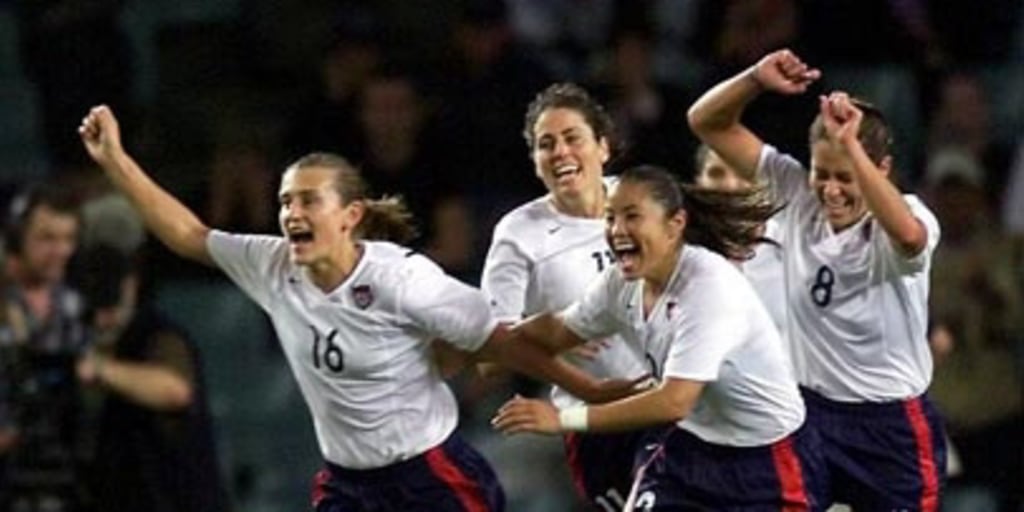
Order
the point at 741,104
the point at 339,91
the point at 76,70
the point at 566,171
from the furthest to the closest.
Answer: the point at 76,70, the point at 339,91, the point at 566,171, the point at 741,104

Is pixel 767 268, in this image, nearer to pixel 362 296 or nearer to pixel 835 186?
pixel 835 186

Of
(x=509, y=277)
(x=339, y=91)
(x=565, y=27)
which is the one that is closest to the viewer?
(x=509, y=277)

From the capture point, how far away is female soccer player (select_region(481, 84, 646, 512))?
35.5 ft

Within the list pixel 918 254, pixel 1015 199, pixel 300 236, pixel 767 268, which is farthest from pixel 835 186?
pixel 1015 199

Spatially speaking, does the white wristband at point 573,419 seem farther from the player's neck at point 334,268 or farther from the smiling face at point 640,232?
the player's neck at point 334,268

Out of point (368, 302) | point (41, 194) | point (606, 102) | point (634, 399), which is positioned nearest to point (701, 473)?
point (634, 399)

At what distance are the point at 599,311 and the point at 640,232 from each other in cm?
41

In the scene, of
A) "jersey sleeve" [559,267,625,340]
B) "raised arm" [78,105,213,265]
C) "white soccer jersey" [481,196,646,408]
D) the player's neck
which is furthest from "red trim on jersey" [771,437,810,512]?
"raised arm" [78,105,213,265]

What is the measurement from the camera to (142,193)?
10.6m

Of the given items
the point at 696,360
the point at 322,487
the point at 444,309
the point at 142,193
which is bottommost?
the point at 322,487

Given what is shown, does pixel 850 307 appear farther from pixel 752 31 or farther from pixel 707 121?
pixel 752 31

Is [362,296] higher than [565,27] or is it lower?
Result: lower

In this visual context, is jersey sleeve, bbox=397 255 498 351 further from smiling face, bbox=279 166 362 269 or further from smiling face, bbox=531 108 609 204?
smiling face, bbox=531 108 609 204

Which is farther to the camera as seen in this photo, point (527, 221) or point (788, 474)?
point (527, 221)
